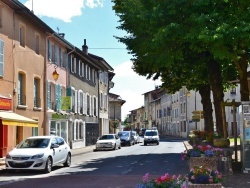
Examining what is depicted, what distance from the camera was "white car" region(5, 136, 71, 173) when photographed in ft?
58.9

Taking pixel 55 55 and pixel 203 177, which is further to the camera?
pixel 55 55

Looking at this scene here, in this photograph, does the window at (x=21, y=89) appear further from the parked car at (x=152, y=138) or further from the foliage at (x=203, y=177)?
the parked car at (x=152, y=138)

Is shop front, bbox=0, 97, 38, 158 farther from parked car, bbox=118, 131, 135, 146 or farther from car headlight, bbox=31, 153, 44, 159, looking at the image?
parked car, bbox=118, 131, 135, 146

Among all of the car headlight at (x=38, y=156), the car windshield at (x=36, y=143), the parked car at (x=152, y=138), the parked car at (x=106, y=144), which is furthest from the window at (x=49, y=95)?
the parked car at (x=152, y=138)

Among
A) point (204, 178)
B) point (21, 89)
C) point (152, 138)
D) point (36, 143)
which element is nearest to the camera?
point (204, 178)

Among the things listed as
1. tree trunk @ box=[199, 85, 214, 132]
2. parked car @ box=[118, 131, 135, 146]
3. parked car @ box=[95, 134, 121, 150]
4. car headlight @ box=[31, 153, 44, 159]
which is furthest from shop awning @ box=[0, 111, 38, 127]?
parked car @ box=[118, 131, 135, 146]

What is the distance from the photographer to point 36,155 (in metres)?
18.1

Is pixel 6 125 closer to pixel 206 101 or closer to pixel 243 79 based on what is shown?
pixel 243 79

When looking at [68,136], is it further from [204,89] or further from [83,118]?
[204,89]

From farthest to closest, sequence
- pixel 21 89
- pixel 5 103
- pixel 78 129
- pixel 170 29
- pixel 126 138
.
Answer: pixel 126 138 → pixel 78 129 → pixel 21 89 → pixel 5 103 → pixel 170 29

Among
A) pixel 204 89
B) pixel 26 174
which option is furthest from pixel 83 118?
pixel 26 174

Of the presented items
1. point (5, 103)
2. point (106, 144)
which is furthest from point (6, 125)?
point (106, 144)

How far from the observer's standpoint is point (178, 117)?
8706 cm

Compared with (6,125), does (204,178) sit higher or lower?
lower
